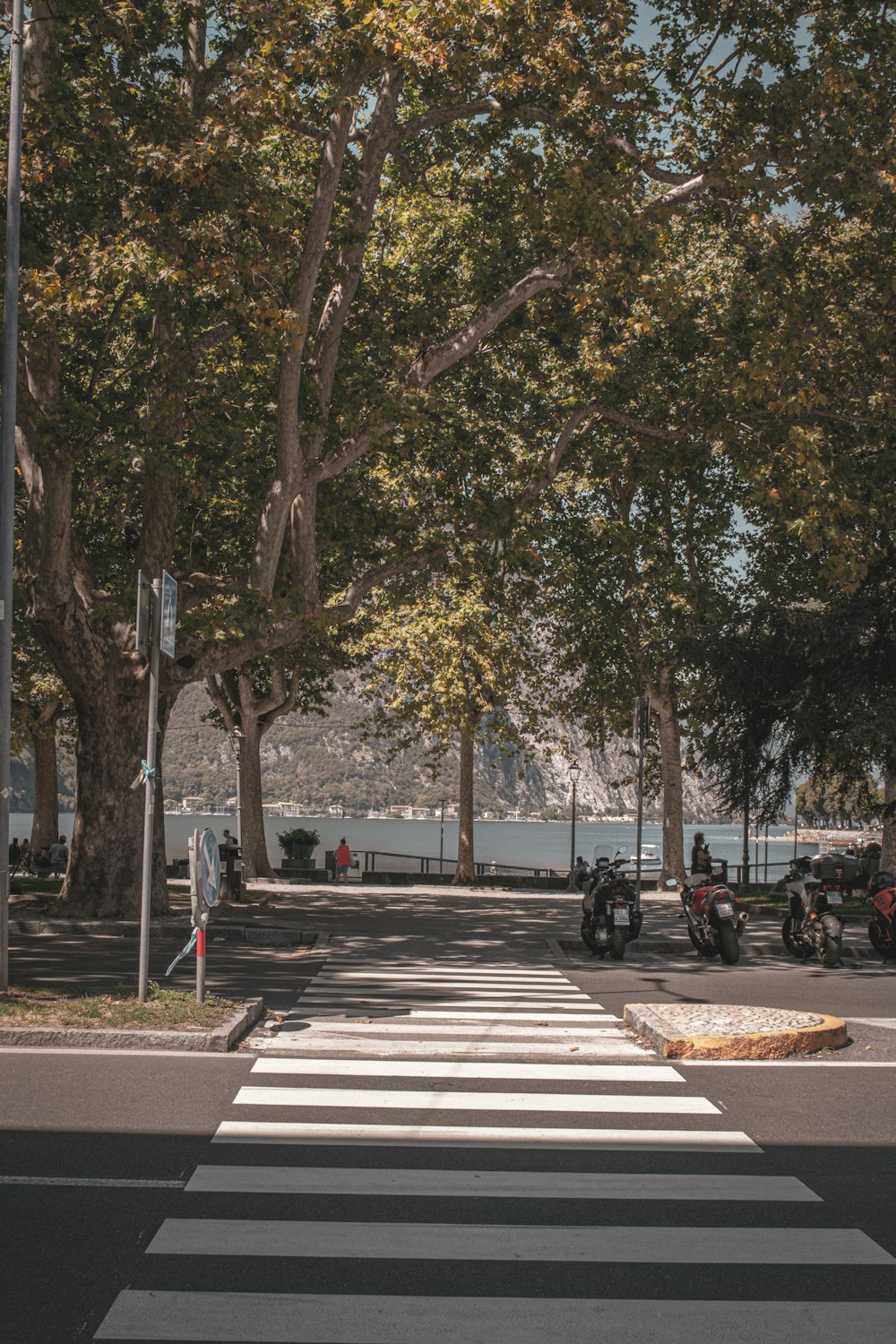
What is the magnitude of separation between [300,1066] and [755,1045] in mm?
3184

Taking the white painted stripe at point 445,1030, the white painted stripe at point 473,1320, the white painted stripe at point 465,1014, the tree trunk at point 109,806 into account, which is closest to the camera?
the white painted stripe at point 473,1320

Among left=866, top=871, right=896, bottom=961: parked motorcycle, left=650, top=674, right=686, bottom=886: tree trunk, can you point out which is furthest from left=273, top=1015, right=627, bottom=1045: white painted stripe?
left=650, top=674, right=686, bottom=886: tree trunk

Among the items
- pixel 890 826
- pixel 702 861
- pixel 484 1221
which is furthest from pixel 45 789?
pixel 484 1221

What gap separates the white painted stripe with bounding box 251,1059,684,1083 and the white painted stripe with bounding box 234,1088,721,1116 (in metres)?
0.49

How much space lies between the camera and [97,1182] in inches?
230

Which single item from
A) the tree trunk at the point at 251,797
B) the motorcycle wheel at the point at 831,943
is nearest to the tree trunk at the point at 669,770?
the tree trunk at the point at 251,797

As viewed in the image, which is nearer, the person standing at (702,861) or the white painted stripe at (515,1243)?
the white painted stripe at (515,1243)

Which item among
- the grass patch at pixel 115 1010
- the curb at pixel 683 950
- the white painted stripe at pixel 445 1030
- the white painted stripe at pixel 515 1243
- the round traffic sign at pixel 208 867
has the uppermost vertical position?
the round traffic sign at pixel 208 867

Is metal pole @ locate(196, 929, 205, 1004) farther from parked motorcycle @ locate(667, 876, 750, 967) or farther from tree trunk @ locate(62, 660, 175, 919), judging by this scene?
tree trunk @ locate(62, 660, 175, 919)

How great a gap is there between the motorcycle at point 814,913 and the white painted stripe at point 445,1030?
647 centimetres

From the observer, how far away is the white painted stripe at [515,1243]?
5.01m

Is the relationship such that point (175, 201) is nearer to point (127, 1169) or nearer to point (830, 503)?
point (830, 503)

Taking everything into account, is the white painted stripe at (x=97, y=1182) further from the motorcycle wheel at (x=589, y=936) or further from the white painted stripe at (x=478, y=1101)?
the motorcycle wheel at (x=589, y=936)

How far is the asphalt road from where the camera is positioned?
14.6ft
